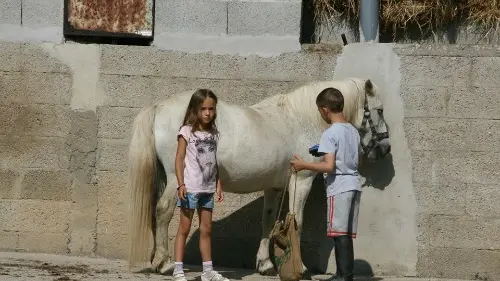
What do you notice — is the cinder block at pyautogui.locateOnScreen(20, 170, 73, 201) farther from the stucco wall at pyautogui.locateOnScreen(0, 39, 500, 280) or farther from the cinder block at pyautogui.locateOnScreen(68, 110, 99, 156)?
the cinder block at pyautogui.locateOnScreen(68, 110, 99, 156)

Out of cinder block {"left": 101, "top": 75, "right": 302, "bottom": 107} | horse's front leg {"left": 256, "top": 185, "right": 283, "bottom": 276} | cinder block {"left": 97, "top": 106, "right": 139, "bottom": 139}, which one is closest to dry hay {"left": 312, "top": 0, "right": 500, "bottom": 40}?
cinder block {"left": 101, "top": 75, "right": 302, "bottom": 107}

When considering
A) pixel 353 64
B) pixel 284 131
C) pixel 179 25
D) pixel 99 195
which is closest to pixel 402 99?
pixel 353 64

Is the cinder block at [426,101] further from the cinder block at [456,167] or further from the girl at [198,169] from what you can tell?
the girl at [198,169]

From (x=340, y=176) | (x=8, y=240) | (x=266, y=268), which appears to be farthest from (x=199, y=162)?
(x=8, y=240)

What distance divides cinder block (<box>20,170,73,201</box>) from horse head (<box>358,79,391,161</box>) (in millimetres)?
2373

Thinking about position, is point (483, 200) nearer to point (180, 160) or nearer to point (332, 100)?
point (332, 100)

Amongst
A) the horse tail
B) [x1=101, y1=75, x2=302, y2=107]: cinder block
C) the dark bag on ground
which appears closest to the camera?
the dark bag on ground

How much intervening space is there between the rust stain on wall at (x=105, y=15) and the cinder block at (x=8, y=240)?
174 centimetres

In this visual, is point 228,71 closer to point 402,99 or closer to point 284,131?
point 284,131

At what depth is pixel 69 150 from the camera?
865 centimetres

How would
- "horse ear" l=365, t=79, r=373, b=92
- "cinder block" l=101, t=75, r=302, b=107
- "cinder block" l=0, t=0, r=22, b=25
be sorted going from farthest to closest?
"cinder block" l=0, t=0, r=22, b=25 < "cinder block" l=101, t=75, r=302, b=107 < "horse ear" l=365, t=79, r=373, b=92

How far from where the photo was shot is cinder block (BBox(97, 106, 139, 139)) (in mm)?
8609

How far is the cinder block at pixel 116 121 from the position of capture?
8609 millimetres

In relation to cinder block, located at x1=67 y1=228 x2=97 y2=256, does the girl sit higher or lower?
higher
